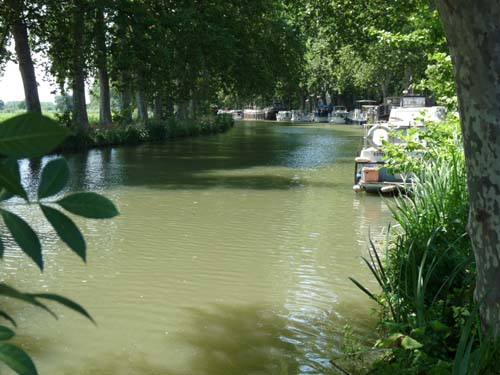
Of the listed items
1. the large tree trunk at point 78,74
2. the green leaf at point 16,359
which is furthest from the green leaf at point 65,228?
the large tree trunk at point 78,74

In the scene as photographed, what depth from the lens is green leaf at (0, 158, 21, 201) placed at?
0.78 metres

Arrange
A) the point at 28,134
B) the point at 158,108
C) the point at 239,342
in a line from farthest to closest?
1. the point at 158,108
2. the point at 239,342
3. the point at 28,134

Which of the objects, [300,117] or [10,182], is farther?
[300,117]

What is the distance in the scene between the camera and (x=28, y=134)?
2.40ft

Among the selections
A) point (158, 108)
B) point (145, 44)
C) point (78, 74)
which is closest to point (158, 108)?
point (158, 108)

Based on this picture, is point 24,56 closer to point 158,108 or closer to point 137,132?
point 137,132

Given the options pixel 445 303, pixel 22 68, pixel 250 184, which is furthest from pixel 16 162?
pixel 22 68

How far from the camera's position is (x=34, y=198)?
814mm

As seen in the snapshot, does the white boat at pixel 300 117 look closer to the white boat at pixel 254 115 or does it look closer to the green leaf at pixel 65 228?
the white boat at pixel 254 115

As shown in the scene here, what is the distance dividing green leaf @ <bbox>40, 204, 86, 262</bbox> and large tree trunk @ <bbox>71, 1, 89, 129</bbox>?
27.4 m

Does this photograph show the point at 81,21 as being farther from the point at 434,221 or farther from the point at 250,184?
the point at 434,221

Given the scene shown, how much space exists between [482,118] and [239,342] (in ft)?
9.78

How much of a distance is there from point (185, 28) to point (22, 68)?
292 inches

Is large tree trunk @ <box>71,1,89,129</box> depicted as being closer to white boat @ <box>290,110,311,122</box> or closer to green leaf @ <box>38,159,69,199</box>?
green leaf @ <box>38,159,69,199</box>
